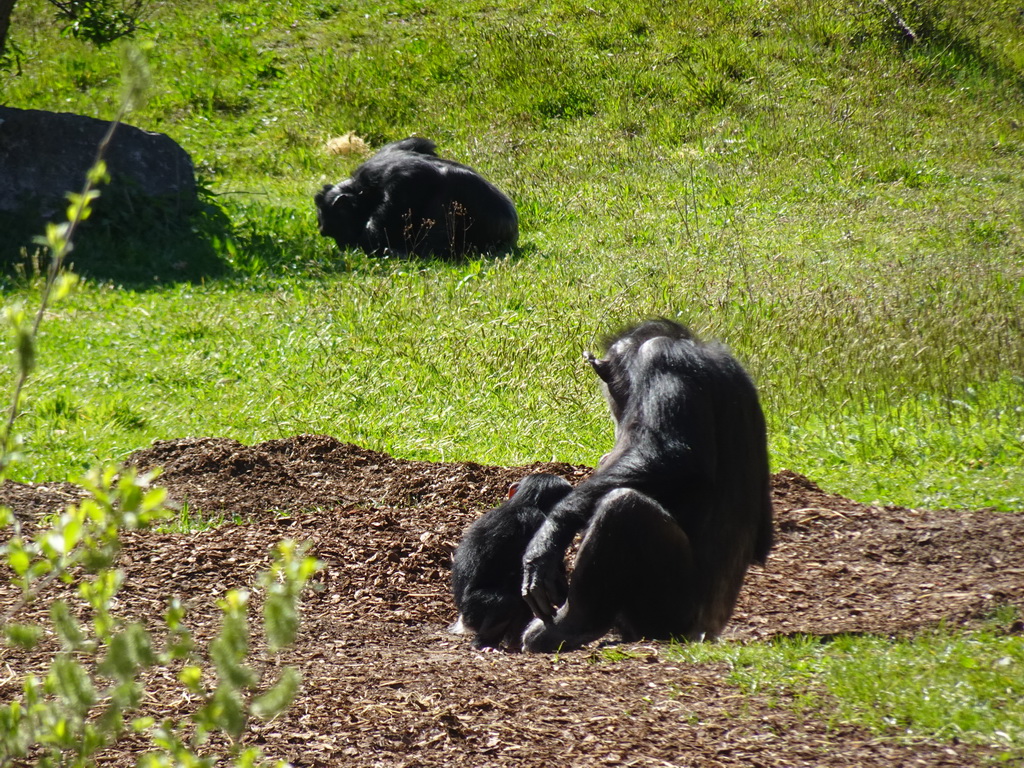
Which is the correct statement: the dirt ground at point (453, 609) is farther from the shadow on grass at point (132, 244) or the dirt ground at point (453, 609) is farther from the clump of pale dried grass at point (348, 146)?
the clump of pale dried grass at point (348, 146)

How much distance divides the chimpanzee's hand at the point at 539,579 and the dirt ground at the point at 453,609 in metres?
0.27

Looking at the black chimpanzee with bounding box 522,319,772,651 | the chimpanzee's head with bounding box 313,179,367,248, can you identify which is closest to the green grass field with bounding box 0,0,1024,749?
the chimpanzee's head with bounding box 313,179,367,248

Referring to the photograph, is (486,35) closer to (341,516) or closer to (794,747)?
(341,516)

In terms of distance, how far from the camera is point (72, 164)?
464 inches

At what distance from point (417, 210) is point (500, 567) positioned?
7965 millimetres

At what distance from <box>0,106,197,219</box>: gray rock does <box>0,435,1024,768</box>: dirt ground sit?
5604 millimetres

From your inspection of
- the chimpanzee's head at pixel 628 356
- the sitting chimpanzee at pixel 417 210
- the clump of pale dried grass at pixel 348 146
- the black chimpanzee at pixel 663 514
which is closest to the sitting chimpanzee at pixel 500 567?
the black chimpanzee at pixel 663 514

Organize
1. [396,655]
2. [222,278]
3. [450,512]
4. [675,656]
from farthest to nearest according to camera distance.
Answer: [222,278] → [450,512] → [396,655] → [675,656]

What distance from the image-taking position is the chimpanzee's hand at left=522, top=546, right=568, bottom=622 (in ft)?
14.6

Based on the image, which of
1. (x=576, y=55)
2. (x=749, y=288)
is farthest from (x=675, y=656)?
(x=576, y=55)

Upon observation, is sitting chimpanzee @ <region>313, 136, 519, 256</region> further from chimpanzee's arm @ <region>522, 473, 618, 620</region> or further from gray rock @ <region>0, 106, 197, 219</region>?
chimpanzee's arm @ <region>522, 473, 618, 620</region>

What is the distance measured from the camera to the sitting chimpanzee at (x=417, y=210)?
39.5 feet

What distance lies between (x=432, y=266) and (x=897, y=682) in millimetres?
8729

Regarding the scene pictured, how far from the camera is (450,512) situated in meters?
6.11
